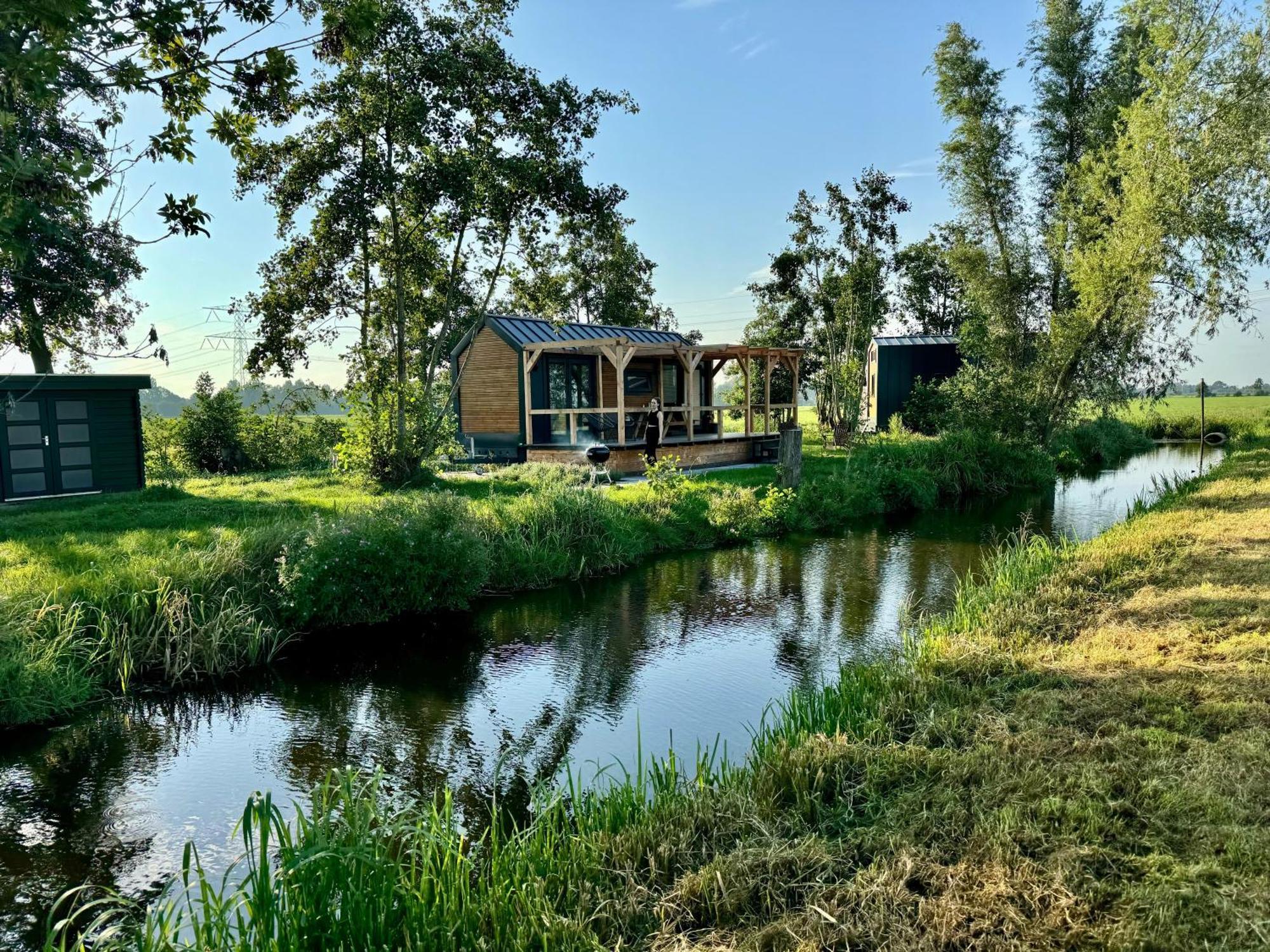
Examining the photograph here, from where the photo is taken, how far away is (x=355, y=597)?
7.68 m

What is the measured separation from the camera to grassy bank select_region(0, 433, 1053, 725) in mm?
6180

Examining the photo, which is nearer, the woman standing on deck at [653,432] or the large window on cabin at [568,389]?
the woman standing on deck at [653,432]

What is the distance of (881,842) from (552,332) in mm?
17398

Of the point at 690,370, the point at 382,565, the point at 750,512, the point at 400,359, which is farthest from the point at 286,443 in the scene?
the point at 382,565

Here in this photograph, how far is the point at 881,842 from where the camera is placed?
122 inches

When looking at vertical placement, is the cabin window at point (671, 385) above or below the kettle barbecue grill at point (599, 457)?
above

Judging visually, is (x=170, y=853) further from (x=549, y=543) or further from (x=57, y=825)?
(x=549, y=543)

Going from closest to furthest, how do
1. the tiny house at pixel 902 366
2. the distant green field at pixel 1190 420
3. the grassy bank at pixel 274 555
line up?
the grassy bank at pixel 274 555
the distant green field at pixel 1190 420
the tiny house at pixel 902 366

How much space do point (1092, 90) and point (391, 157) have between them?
19208mm

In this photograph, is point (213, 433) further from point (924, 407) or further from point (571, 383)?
point (924, 407)

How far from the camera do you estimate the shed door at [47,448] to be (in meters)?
12.5

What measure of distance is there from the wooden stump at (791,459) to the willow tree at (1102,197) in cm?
750

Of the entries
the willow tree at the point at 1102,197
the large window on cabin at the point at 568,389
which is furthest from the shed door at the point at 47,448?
the willow tree at the point at 1102,197

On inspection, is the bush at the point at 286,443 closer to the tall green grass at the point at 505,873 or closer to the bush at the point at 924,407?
the tall green grass at the point at 505,873
